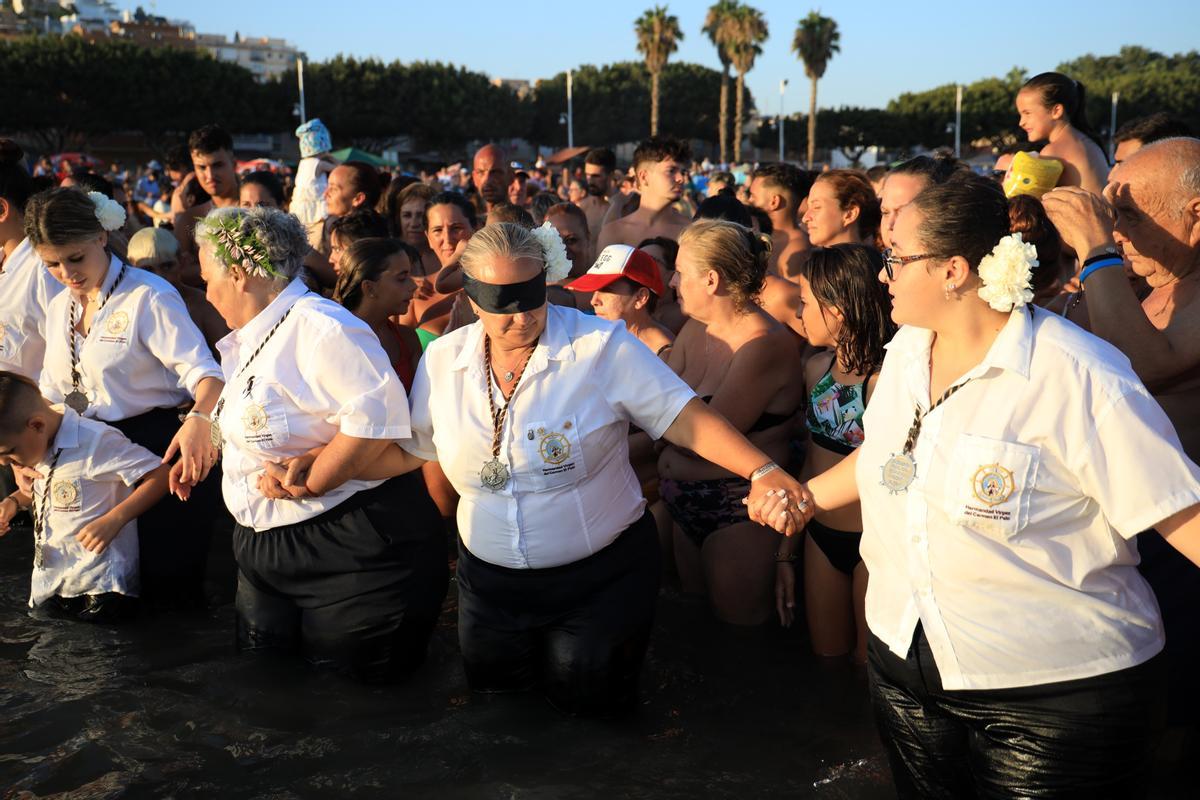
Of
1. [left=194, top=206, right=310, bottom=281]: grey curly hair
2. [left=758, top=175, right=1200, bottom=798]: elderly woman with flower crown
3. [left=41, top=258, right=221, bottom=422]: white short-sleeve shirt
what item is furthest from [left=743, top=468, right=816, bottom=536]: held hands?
[left=41, top=258, right=221, bottom=422]: white short-sleeve shirt

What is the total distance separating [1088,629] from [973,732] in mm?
449

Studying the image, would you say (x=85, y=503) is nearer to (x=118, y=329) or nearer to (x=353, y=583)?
(x=118, y=329)

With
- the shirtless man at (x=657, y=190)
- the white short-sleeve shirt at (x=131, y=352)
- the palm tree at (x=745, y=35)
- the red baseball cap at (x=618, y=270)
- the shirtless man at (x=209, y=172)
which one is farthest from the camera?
the palm tree at (x=745, y=35)

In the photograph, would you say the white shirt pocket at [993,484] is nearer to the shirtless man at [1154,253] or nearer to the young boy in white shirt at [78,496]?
the shirtless man at [1154,253]

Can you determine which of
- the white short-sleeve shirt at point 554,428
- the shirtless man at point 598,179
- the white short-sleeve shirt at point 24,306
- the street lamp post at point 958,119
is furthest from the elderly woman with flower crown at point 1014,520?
the street lamp post at point 958,119

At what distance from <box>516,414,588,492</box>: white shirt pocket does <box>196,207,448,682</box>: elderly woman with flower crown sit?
1.98ft

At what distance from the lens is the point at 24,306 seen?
5.86m

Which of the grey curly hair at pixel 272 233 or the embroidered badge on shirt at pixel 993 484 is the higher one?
the grey curly hair at pixel 272 233

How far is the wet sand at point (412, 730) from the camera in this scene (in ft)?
12.8

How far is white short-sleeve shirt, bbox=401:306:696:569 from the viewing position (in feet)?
12.4

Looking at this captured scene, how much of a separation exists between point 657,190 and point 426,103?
6064cm

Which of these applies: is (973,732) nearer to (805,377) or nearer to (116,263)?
(805,377)

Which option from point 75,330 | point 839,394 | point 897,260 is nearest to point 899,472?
point 897,260

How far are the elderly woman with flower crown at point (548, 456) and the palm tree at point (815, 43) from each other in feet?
218
